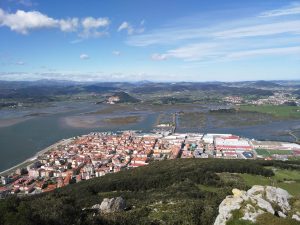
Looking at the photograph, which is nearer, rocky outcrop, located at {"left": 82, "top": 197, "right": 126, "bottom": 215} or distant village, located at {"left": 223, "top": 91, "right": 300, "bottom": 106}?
rocky outcrop, located at {"left": 82, "top": 197, "right": 126, "bottom": 215}

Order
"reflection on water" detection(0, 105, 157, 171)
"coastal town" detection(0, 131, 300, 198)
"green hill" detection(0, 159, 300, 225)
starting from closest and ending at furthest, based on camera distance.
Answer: "green hill" detection(0, 159, 300, 225) < "coastal town" detection(0, 131, 300, 198) < "reflection on water" detection(0, 105, 157, 171)

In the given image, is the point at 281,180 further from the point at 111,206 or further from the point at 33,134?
the point at 33,134

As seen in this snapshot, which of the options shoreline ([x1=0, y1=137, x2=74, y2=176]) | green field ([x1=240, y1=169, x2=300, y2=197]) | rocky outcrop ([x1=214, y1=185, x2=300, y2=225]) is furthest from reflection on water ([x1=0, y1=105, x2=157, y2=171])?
rocky outcrop ([x1=214, y1=185, x2=300, y2=225])

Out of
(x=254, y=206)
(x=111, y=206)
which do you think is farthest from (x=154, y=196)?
(x=254, y=206)

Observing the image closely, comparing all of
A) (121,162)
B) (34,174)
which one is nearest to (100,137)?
(121,162)

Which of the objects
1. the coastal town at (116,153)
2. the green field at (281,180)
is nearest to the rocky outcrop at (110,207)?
the green field at (281,180)

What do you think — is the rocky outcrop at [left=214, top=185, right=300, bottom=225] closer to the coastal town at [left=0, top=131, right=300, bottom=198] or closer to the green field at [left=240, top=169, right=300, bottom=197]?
the green field at [left=240, top=169, right=300, bottom=197]
